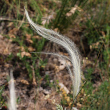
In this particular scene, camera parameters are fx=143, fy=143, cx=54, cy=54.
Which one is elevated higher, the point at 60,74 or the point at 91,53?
the point at 91,53

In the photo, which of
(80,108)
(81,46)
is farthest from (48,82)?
(81,46)

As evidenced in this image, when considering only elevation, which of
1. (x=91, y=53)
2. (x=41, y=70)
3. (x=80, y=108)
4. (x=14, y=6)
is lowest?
(x=80, y=108)

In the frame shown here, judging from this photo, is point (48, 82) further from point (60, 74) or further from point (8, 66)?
point (8, 66)

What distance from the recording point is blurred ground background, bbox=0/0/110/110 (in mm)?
1609

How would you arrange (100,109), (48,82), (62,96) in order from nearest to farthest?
(100,109) → (62,96) → (48,82)

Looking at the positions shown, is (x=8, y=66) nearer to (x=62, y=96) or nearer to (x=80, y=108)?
(x=62, y=96)

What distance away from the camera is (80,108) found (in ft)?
5.08

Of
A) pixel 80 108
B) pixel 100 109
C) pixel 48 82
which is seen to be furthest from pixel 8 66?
pixel 100 109

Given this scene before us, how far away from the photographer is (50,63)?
2.10 m

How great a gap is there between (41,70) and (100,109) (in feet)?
3.08

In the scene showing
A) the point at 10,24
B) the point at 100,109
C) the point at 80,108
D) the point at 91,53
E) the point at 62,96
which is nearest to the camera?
the point at 100,109

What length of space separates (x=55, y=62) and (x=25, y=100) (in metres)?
0.70

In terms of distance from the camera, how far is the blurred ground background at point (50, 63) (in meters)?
1.61

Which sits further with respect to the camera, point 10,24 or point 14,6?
point 14,6
